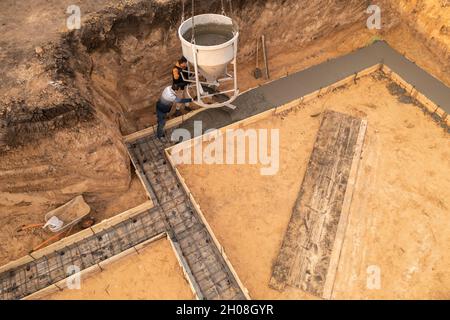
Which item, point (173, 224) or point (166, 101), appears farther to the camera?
point (166, 101)

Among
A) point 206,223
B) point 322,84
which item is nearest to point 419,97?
point 322,84

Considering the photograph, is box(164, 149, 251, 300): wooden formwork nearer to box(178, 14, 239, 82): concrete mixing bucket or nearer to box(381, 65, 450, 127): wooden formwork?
box(178, 14, 239, 82): concrete mixing bucket

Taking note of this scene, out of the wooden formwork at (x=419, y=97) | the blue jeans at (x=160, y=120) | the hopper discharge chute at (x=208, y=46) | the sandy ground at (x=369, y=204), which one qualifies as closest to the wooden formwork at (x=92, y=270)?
the sandy ground at (x=369, y=204)

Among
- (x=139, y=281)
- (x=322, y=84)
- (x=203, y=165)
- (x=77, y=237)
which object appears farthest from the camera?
(x=322, y=84)

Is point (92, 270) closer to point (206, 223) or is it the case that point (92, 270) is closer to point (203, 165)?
point (206, 223)

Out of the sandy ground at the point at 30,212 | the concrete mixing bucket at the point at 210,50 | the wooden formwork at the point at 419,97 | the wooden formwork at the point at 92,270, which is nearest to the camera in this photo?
the wooden formwork at the point at 92,270

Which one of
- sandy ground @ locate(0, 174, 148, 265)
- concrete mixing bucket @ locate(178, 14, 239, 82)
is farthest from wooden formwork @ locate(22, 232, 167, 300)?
concrete mixing bucket @ locate(178, 14, 239, 82)

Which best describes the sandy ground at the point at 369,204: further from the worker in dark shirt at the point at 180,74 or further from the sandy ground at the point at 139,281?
the worker in dark shirt at the point at 180,74
